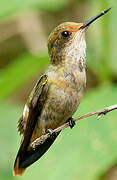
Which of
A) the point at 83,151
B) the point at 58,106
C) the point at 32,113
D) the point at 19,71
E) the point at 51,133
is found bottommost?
the point at 83,151

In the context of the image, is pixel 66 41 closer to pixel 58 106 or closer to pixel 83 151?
pixel 58 106

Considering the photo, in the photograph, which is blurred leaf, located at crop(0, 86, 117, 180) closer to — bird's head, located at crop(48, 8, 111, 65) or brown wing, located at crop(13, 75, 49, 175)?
brown wing, located at crop(13, 75, 49, 175)

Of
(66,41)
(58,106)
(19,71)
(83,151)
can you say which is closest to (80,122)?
(83,151)

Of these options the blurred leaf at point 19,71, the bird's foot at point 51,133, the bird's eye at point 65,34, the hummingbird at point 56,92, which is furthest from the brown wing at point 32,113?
the blurred leaf at point 19,71

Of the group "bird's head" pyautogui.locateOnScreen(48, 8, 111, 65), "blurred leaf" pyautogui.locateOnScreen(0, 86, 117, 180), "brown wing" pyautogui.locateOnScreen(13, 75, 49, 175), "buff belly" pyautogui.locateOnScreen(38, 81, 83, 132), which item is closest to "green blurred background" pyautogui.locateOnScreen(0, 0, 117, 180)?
"blurred leaf" pyautogui.locateOnScreen(0, 86, 117, 180)

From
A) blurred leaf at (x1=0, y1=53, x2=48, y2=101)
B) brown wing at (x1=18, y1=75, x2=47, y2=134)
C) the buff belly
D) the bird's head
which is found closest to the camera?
the buff belly

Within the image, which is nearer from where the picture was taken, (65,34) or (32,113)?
(32,113)

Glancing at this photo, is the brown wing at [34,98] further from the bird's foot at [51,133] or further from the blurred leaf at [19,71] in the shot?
the blurred leaf at [19,71]
